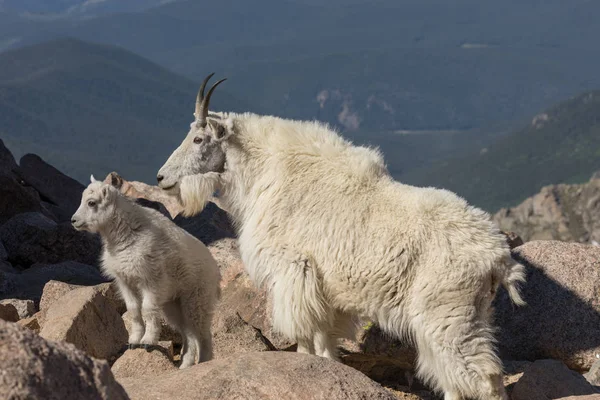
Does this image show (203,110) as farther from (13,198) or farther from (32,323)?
(13,198)

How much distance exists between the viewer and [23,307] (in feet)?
30.7

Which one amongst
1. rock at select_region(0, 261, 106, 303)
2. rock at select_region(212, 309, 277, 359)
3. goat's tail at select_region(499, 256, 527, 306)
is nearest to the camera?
goat's tail at select_region(499, 256, 527, 306)

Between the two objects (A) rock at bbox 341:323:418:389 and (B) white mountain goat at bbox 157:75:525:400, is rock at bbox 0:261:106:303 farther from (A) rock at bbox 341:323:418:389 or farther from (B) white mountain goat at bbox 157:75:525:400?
(A) rock at bbox 341:323:418:389

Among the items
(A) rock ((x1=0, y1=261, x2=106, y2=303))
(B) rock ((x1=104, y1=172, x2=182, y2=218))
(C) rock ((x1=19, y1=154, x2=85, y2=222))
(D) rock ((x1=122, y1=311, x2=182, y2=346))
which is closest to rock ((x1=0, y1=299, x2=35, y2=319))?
(A) rock ((x1=0, y1=261, x2=106, y2=303))

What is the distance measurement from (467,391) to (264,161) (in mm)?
2621

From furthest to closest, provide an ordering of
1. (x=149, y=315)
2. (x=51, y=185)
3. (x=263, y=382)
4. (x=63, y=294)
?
(x=51, y=185) < (x=63, y=294) < (x=149, y=315) < (x=263, y=382)

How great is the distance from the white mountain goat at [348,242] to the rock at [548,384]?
120 cm

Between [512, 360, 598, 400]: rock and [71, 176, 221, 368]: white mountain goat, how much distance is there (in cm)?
276

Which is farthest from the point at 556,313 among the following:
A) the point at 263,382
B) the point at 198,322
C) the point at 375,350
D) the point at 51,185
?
the point at 51,185

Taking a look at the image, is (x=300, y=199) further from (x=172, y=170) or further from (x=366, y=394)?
(x=366, y=394)

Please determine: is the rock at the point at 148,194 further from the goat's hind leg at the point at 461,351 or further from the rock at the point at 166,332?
the goat's hind leg at the point at 461,351

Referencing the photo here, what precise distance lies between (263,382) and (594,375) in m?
4.72

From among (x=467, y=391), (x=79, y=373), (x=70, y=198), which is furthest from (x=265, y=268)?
(x=70, y=198)

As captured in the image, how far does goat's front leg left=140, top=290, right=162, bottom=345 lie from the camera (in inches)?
297
